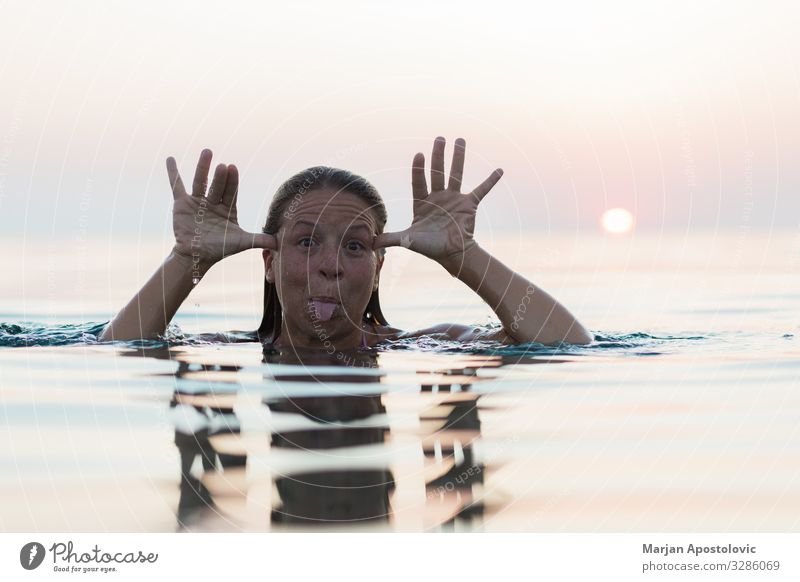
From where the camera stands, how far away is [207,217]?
5648 millimetres

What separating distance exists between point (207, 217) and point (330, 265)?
2.49 ft

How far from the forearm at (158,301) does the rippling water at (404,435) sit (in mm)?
121

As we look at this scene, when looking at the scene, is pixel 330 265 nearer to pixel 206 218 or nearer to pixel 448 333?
pixel 206 218

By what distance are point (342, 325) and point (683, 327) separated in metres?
3.08

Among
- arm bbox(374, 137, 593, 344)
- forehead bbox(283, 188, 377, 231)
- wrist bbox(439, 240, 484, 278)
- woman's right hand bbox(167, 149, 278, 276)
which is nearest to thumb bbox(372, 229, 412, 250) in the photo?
arm bbox(374, 137, 593, 344)

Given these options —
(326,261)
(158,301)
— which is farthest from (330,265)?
(158,301)

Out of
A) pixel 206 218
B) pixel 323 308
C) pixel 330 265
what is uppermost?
pixel 206 218

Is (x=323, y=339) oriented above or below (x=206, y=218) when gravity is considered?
below

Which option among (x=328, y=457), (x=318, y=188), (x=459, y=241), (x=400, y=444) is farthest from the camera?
(x=318, y=188)

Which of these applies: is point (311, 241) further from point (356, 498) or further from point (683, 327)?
point (683, 327)

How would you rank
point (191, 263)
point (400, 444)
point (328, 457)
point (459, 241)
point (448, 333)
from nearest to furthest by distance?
point (328, 457), point (400, 444), point (459, 241), point (191, 263), point (448, 333)

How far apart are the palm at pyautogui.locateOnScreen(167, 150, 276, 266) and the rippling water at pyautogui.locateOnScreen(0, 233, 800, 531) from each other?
0.66m

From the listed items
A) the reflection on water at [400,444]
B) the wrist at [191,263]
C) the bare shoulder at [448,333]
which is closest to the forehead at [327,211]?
the wrist at [191,263]
